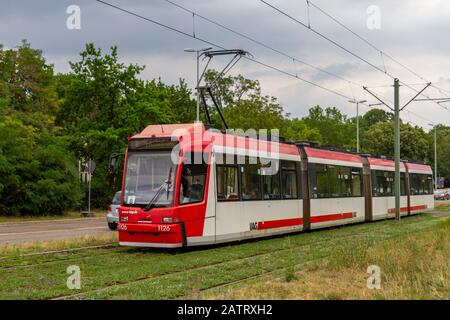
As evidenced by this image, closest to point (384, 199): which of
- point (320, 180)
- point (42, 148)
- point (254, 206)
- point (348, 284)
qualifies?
point (320, 180)

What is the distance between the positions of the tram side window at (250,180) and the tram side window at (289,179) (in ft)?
6.44

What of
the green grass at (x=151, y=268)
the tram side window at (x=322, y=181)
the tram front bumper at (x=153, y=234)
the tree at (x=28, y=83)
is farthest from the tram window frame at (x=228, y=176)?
the tree at (x=28, y=83)

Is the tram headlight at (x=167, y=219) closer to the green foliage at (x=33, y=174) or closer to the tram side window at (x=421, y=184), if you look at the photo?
the green foliage at (x=33, y=174)

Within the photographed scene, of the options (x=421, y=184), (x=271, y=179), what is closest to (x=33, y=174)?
(x=271, y=179)

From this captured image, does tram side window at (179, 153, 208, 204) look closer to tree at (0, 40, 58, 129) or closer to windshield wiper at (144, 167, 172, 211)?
windshield wiper at (144, 167, 172, 211)

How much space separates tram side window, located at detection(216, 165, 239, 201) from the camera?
1730 cm

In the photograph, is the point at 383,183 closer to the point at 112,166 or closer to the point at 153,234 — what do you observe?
the point at 112,166

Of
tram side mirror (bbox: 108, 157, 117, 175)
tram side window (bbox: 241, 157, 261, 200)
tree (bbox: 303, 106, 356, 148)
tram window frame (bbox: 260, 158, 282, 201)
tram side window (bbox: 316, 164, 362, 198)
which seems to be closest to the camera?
tram side mirror (bbox: 108, 157, 117, 175)

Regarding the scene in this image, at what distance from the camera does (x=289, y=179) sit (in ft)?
71.4

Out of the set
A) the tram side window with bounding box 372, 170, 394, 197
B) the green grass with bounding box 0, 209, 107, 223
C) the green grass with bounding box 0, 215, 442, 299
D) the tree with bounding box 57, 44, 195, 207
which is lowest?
the green grass with bounding box 0, 215, 442, 299

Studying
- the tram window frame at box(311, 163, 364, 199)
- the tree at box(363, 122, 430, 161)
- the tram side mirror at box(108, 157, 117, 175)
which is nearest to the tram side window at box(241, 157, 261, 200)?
the tram side mirror at box(108, 157, 117, 175)

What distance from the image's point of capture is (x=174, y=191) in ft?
52.1

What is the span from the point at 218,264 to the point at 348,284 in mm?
4162

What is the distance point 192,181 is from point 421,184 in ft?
87.7
